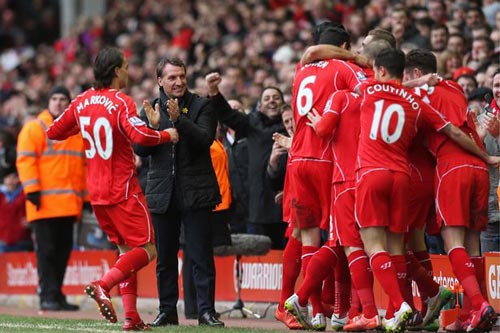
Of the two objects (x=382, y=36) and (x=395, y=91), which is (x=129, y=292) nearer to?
(x=395, y=91)

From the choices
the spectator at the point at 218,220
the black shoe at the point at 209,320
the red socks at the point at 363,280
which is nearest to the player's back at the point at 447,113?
the red socks at the point at 363,280

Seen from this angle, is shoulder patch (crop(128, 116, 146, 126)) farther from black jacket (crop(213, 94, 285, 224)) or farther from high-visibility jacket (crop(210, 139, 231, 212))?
black jacket (crop(213, 94, 285, 224))

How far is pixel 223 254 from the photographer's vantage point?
49.3 ft

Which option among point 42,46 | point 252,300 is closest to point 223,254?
point 252,300

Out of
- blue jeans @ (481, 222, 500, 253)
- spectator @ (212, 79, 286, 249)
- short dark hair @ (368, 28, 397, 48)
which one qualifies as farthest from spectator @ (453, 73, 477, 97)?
short dark hair @ (368, 28, 397, 48)

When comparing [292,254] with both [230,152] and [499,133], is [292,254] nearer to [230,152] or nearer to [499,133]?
[499,133]

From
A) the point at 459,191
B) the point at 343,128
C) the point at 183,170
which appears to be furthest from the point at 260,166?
the point at 459,191

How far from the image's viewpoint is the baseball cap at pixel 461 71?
48.3 feet

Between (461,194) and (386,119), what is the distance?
879 millimetres

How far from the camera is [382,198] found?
1051 cm

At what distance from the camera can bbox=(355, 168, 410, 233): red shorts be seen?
1045 cm

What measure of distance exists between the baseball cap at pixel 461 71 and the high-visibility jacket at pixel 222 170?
282 cm

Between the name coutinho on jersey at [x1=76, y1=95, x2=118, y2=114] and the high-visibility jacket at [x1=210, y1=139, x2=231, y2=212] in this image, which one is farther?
the high-visibility jacket at [x1=210, y1=139, x2=231, y2=212]

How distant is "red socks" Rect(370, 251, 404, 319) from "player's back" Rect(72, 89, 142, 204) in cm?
234
